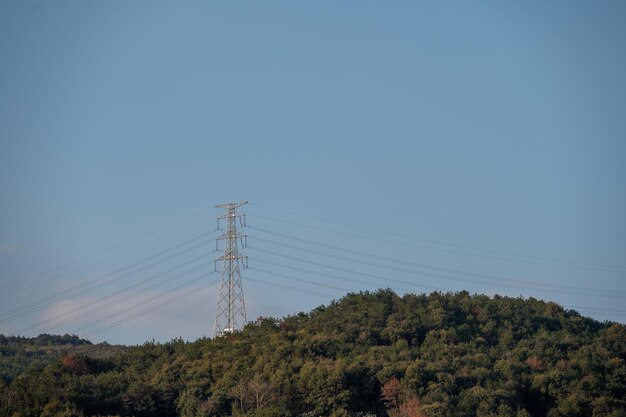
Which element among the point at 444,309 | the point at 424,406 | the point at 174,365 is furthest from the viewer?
the point at 444,309

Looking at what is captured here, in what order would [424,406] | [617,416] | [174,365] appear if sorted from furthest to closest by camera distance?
[174,365] < [617,416] < [424,406]

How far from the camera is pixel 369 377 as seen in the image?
184 feet

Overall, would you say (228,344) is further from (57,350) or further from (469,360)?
(57,350)

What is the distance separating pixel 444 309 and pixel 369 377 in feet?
54.1

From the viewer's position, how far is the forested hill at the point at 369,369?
53.6 m

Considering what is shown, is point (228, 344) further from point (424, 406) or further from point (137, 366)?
point (424, 406)

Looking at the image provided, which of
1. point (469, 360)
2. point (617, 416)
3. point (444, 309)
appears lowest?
point (617, 416)

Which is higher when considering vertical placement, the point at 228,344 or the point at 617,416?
the point at 228,344

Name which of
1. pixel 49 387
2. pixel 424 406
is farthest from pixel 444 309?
pixel 49 387

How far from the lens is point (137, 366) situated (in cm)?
6319

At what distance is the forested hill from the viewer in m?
53.6

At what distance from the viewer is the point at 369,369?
56.8 metres

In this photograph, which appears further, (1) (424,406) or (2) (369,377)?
(2) (369,377)

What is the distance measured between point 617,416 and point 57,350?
168 feet
